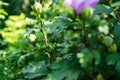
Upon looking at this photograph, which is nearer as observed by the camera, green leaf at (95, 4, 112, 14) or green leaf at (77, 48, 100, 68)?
green leaf at (77, 48, 100, 68)

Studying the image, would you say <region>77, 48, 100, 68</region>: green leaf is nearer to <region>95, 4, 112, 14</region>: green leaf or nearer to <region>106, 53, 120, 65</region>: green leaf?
<region>106, 53, 120, 65</region>: green leaf

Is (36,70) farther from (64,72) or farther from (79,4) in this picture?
(79,4)

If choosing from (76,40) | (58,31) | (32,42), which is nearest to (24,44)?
(32,42)

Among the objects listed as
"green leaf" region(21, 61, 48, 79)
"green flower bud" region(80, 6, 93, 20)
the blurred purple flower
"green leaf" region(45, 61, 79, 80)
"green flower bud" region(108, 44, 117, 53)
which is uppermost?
the blurred purple flower

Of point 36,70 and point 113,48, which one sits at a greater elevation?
point 113,48

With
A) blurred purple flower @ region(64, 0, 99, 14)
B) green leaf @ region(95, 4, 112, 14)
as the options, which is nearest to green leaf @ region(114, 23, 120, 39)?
green leaf @ region(95, 4, 112, 14)

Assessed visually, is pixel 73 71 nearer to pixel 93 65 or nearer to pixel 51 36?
pixel 93 65

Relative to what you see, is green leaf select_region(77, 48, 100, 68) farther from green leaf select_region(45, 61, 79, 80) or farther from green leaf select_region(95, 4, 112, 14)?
green leaf select_region(95, 4, 112, 14)

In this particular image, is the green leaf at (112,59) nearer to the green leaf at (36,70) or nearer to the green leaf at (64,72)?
the green leaf at (64,72)

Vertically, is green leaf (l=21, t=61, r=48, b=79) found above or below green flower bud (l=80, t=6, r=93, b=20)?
below

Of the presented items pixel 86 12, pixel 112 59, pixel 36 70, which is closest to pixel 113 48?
pixel 112 59

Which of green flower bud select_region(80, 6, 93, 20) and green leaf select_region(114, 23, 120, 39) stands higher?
green flower bud select_region(80, 6, 93, 20)

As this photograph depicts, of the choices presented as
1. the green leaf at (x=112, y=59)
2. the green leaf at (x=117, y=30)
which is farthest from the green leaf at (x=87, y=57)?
the green leaf at (x=117, y=30)
